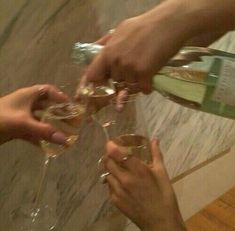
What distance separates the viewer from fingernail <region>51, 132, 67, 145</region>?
0.60 meters

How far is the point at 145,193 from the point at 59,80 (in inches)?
9.8

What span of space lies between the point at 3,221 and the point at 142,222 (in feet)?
Answer: 0.87

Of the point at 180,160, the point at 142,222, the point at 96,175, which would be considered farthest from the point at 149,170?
the point at 180,160

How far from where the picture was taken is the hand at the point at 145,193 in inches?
27.2

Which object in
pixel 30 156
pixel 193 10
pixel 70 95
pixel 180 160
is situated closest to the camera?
pixel 193 10

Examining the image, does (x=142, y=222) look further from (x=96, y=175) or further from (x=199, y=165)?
(x=199, y=165)

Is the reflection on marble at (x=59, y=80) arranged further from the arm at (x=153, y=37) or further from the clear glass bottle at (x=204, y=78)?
the arm at (x=153, y=37)

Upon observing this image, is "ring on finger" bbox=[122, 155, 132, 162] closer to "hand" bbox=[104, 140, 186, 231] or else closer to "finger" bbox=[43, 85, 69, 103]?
"hand" bbox=[104, 140, 186, 231]

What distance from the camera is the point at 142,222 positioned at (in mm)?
706

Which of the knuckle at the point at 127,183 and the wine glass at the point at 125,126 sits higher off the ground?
the wine glass at the point at 125,126

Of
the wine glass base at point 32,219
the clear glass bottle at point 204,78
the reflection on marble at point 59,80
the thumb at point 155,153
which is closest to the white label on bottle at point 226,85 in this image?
the clear glass bottle at point 204,78

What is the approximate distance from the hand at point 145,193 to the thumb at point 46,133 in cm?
10

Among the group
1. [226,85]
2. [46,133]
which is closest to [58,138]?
[46,133]

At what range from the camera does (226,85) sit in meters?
0.68
